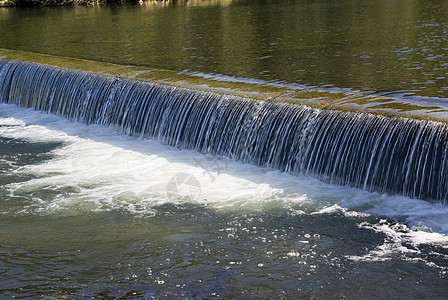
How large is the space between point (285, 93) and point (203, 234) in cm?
372

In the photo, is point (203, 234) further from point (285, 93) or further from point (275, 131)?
point (285, 93)

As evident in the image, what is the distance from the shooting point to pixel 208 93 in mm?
10695

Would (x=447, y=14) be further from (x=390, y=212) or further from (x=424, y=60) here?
(x=390, y=212)

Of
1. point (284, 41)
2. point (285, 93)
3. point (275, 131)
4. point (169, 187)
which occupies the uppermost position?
point (284, 41)

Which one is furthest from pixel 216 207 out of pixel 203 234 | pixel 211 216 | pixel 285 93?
pixel 285 93

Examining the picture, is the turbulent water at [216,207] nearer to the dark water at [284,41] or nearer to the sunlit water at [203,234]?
the sunlit water at [203,234]

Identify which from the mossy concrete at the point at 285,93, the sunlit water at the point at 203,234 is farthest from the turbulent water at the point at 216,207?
the mossy concrete at the point at 285,93

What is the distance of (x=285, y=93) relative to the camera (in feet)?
33.3

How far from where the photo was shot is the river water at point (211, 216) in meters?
5.88

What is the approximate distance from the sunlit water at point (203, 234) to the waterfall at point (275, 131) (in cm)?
24

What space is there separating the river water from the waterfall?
0.22 metres

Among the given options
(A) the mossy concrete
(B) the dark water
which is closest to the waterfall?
(A) the mossy concrete

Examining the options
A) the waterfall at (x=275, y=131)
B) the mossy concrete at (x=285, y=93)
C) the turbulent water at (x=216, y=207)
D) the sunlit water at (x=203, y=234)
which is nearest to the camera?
the sunlit water at (x=203, y=234)

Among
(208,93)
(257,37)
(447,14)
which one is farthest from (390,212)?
(447,14)
